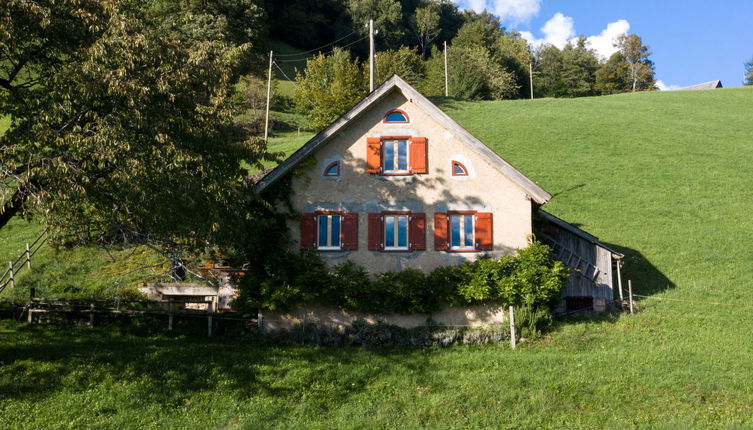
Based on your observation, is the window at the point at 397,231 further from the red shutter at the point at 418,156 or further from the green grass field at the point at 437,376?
the green grass field at the point at 437,376

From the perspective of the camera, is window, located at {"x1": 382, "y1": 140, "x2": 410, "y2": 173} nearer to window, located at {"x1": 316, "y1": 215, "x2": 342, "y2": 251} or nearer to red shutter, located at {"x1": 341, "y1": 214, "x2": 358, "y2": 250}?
red shutter, located at {"x1": 341, "y1": 214, "x2": 358, "y2": 250}

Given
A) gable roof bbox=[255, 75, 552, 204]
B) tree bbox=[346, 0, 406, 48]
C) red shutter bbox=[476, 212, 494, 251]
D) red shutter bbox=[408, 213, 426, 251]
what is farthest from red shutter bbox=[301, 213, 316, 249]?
tree bbox=[346, 0, 406, 48]

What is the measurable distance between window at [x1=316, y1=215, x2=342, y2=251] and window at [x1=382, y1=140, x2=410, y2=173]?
93.8 inches

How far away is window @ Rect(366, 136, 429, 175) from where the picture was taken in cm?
1902

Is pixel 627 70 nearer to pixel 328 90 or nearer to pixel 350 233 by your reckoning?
pixel 328 90

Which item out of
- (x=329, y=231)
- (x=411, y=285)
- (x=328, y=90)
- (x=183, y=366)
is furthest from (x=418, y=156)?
(x=328, y=90)

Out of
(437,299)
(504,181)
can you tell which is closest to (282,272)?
(437,299)

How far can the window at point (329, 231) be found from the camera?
19.1 m

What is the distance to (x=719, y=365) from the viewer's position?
1523cm

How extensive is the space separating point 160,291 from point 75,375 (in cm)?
654

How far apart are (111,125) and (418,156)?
9.51m

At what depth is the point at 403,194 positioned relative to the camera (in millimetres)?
19125

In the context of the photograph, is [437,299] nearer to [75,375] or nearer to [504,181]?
[504,181]

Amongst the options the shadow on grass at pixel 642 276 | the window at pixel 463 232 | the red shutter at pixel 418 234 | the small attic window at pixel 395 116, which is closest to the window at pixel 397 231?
the red shutter at pixel 418 234
